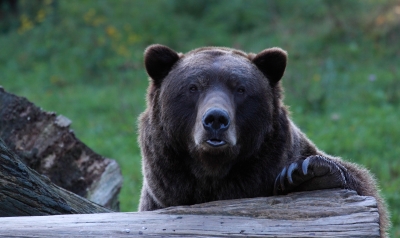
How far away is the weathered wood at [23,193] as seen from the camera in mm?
3633

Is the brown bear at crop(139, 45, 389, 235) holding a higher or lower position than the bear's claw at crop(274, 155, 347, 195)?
higher

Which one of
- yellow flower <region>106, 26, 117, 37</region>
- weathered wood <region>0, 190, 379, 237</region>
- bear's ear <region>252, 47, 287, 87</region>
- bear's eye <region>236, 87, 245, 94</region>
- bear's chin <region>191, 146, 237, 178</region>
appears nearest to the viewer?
weathered wood <region>0, 190, 379, 237</region>

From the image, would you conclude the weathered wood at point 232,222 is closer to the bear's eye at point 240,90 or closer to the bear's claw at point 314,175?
the bear's claw at point 314,175

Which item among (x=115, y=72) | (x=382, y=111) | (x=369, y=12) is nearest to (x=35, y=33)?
(x=115, y=72)

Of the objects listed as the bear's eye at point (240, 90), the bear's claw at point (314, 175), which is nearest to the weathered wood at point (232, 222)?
the bear's claw at point (314, 175)

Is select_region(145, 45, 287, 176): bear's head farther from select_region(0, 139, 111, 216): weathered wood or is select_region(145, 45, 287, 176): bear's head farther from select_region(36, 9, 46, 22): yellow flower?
select_region(36, 9, 46, 22): yellow flower

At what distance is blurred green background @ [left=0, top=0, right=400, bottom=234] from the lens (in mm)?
9305

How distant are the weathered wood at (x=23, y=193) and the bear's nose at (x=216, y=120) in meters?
1.00

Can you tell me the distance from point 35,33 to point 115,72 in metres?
2.94

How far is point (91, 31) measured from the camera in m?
14.6

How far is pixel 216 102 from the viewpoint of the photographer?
12.6 feet

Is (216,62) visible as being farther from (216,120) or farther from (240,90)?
(216,120)

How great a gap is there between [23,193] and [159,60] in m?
1.43

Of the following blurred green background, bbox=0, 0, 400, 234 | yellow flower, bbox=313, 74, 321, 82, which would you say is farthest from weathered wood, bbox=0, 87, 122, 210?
yellow flower, bbox=313, 74, 321, 82
